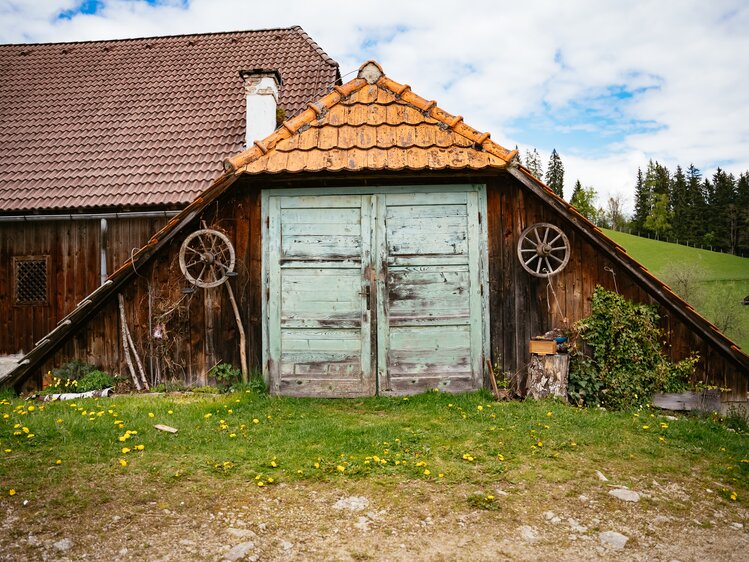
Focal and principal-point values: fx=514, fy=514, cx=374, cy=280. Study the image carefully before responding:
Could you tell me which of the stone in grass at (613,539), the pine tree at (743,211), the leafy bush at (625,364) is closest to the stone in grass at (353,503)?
the stone in grass at (613,539)

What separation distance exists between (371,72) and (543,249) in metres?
3.64

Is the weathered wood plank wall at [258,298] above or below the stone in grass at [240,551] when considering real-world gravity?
above

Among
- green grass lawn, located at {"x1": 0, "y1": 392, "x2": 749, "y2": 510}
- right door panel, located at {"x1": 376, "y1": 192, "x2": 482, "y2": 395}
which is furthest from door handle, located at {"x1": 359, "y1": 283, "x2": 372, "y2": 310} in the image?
green grass lawn, located at {"x1": 0, "y1": 392, "x2": 749, "y2": 510}

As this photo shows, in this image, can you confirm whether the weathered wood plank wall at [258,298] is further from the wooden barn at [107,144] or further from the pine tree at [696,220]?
the pine tree at [696,220]

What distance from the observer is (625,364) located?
6.70 m

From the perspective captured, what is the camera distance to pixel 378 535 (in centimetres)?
342

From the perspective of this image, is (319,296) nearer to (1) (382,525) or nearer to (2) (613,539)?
(1) (382,525)

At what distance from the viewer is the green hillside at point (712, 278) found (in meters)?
26.1

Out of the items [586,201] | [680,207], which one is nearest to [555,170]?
[586,201]

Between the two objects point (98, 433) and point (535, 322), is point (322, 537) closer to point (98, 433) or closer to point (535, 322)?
point (98, 433)

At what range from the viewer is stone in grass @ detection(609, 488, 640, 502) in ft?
13.1

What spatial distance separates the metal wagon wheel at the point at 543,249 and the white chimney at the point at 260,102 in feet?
17.4

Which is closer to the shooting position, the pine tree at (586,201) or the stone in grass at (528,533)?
the stone in grass at (528,533)

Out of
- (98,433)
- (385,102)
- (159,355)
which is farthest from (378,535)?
(385,102)
